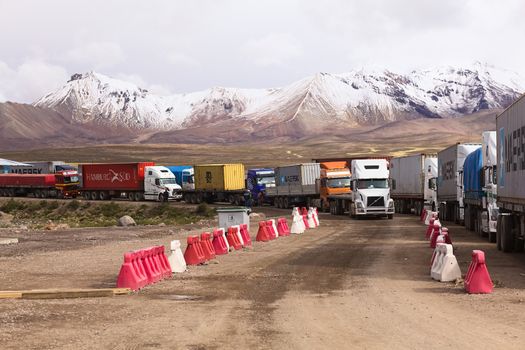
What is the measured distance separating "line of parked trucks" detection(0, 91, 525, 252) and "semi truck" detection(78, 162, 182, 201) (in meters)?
0.10

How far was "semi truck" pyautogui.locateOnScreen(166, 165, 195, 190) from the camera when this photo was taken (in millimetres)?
85562

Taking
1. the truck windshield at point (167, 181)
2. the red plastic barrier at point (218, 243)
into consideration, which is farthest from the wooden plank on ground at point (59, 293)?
the truck windshield at point (167, 181)

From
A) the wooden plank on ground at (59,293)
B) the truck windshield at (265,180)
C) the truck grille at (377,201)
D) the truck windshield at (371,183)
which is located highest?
the truck windshield at (265,180)

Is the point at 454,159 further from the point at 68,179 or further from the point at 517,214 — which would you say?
the point at 68,179

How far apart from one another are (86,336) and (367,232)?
27324mm

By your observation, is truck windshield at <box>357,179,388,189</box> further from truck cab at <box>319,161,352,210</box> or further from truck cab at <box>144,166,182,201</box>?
truck cab at <box>144,166,182,201</box>

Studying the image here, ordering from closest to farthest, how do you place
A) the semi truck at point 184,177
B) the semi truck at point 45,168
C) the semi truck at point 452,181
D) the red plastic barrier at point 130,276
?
1. the red plastic barrier at point 130,276
2. the semi truck at point 452,181
3. the semi truck at point 184,177
4. the semi truck at point 45,168

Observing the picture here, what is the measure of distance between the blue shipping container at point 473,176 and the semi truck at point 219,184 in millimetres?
44793

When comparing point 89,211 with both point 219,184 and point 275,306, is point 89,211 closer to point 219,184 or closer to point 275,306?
point 219,184

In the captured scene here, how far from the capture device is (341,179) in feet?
197

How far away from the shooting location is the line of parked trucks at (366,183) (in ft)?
81.5

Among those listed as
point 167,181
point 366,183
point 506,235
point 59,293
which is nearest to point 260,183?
point 167,181

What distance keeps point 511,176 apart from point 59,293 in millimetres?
12786

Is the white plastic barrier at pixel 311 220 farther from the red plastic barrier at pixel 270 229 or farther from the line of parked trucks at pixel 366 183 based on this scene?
the red plastic barrier at pixel 270 229
